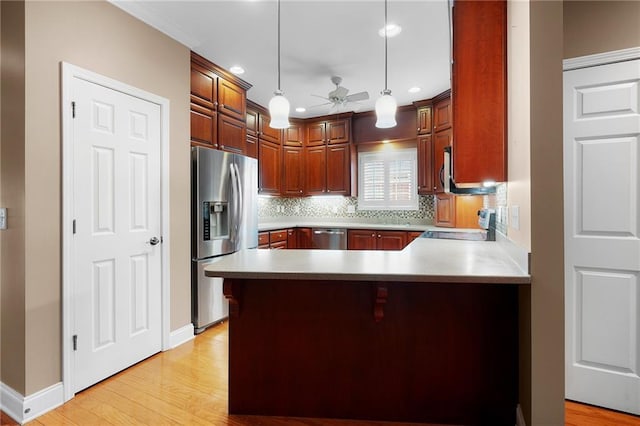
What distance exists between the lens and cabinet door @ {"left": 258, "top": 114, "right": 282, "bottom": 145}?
15.2 ft

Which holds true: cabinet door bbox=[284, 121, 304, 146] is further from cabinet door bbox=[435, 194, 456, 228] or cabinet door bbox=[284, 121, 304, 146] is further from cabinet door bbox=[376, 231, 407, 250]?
cabinet door bbox=[435, 194, 456, 228]

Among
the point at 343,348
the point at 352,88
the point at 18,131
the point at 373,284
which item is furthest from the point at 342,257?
the point at 352,88

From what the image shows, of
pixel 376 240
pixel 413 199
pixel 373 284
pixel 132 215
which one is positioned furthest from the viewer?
pixel 413 199

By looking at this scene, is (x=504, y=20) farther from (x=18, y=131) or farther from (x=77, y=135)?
(x=18, y=131)

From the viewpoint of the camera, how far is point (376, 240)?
4.52 m

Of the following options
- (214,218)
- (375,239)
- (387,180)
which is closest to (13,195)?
(214,218)

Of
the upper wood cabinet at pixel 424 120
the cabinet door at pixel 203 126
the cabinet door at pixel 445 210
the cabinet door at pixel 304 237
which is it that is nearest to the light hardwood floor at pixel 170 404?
the cabinet door at pixel 203 126

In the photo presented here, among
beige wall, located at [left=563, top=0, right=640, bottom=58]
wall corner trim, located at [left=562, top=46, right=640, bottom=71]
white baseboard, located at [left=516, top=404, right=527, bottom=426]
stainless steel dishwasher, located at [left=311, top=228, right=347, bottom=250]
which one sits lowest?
white baseboard, located at [left=516, top=404, right=527, bottom=426]

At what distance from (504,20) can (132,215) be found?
271cm

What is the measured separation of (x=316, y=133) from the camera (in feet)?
17.0

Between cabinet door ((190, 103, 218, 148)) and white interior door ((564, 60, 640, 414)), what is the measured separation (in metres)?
2.91

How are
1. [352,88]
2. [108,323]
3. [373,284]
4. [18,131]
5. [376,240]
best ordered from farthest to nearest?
[376,240]
[352,88]
[108,323]
[18,131]
[373,284]

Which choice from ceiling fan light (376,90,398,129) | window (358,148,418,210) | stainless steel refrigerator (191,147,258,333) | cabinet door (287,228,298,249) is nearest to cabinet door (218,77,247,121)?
stainless steel refrigerator (191,147,258,333)

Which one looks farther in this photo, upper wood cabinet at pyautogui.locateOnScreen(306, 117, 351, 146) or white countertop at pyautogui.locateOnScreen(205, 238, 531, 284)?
upper wood cabinet at pyautogui.locateOnScreen(306, 117, 351, 146)
